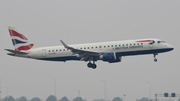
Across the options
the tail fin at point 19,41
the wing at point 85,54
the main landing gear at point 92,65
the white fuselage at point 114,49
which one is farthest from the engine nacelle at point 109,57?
the tail fin at point 19,41

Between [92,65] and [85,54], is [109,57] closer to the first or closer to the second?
[85,54]

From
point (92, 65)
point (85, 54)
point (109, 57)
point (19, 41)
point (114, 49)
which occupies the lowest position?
point (92, 65)

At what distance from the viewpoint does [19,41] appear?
11225 centimetres

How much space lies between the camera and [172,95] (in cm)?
13462

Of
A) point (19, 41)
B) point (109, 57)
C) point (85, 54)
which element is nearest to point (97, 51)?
point (85, 54)

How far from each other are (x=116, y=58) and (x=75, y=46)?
313 inches

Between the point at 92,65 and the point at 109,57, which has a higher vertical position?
the point at 109,57

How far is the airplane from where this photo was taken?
101 metres

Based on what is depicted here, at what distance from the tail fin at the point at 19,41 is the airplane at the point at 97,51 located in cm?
144

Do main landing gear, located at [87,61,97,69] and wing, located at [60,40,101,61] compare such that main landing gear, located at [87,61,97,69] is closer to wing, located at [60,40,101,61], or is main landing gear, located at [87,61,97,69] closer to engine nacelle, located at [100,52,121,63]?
wing, located at [60,40,101,61]

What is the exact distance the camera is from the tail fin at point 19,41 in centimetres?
11081

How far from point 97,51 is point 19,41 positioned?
1764cm

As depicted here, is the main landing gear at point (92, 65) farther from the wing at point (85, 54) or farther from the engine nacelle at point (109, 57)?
the engine nacelle at point (109, 57)

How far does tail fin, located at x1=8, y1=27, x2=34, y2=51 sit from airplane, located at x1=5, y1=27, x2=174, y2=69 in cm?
144
